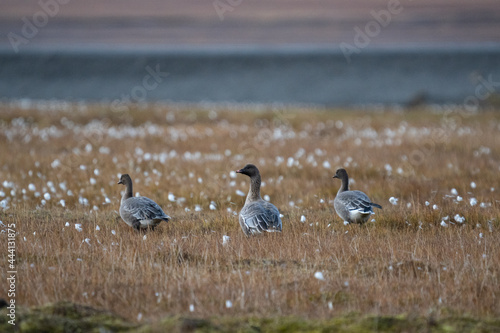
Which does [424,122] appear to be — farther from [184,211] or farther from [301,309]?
[301,309]

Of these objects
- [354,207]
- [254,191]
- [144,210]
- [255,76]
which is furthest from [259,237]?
[255,76]

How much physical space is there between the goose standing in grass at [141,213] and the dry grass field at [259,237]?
0.85 ft

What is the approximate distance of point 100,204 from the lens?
41.2ft

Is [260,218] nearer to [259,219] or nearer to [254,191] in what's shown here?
[259,219]

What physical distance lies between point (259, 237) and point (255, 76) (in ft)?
270

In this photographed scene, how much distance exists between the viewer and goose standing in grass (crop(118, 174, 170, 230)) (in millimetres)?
9445

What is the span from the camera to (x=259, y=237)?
9.28 m

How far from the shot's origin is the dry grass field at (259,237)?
6656 mm

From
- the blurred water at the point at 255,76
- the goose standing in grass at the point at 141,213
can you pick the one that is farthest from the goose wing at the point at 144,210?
the blurred water at the point at 255,76

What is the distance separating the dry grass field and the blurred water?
162 ft

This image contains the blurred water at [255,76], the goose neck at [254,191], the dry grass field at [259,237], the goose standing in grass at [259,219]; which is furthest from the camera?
the blurred water at [255,76]

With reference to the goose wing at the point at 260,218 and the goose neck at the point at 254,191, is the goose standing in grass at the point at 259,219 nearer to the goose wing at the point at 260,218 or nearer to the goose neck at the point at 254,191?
the goose wing at the point at 260,218

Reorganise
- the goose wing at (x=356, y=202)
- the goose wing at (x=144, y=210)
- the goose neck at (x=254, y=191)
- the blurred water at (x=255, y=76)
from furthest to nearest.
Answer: the blurred water at (x=255, y=76)
the goose neck at (x=254, y=191)
the goose wing at (x=356, y=202)
the goose wing at (x=144, y=210)

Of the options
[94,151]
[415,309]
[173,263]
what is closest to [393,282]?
[415,309]
